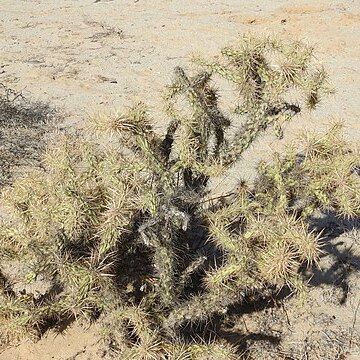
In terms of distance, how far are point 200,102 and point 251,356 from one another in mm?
1399

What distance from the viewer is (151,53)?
7.87 m

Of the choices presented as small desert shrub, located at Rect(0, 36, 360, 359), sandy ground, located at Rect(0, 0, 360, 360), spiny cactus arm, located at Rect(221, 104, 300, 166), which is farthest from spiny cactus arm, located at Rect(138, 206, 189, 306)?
sandy ground, located at Rect(0, 0, 360, 360)

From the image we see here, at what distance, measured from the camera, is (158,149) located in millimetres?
2736

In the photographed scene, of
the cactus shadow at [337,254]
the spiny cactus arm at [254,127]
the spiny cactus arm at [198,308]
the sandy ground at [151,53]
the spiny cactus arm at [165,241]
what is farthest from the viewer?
the cactus shadow at [337,254]

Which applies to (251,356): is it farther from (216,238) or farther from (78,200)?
(78,200)

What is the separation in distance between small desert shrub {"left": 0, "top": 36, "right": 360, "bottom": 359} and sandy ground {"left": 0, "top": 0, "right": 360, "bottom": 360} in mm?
480

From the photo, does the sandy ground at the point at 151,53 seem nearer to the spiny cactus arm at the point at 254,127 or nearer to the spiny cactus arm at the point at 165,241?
the spiny cactus arm at the point at 165,241

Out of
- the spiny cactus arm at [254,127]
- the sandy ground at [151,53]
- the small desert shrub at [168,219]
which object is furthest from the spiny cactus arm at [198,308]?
the spiny cactus arm at [254,127]

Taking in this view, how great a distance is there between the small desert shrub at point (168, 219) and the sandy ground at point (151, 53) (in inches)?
18.9

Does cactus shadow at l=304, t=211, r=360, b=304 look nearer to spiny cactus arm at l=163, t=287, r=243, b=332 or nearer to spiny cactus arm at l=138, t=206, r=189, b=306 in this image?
spiny cactus arm at l=163, t=287, r=243, b=332

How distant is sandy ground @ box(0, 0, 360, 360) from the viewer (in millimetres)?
3238

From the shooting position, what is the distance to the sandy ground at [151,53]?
127 inches

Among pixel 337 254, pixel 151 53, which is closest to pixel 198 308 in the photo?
pixel 337 254

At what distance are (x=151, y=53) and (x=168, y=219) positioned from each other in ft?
18.9
